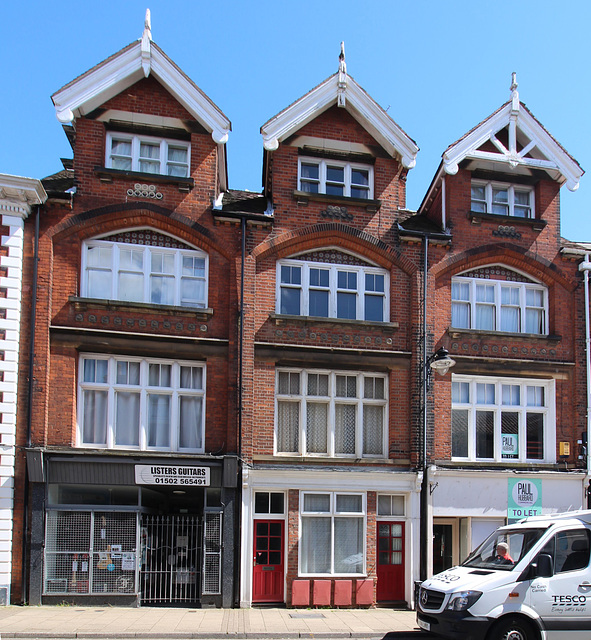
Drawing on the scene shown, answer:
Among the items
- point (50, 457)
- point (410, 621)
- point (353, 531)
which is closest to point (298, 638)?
point (410, 621)

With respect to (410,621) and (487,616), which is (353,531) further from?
(487,616)

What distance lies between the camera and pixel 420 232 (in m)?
19.9

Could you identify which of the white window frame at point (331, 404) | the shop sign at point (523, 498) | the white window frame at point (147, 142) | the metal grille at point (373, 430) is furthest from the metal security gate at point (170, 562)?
the white window frame at point (147, 142)

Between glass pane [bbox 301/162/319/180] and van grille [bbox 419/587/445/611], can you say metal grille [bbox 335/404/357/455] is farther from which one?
glass pane [bbox 301/162/319/180]

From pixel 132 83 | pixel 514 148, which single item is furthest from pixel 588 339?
pixel 132 83

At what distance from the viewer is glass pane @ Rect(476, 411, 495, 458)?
1981 cm

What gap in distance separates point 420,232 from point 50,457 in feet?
37.2

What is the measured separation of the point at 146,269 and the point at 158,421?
3945mm

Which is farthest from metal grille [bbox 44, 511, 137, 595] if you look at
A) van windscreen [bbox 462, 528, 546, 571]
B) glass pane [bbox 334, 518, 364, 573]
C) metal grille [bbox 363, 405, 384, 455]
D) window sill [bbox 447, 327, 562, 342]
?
window sill [bbox 447, 327, 562, 342]

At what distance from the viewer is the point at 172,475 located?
17.3m

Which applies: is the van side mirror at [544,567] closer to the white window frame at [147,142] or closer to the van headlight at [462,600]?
the van headlight at [462,600]

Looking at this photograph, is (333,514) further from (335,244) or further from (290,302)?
(335,244)

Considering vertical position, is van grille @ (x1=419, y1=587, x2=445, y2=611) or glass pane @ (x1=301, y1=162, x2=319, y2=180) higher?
glass pane @ (x1=301, y1=162, x2=319, y2=180)

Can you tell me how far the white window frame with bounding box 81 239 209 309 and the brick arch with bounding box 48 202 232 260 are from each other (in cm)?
28
